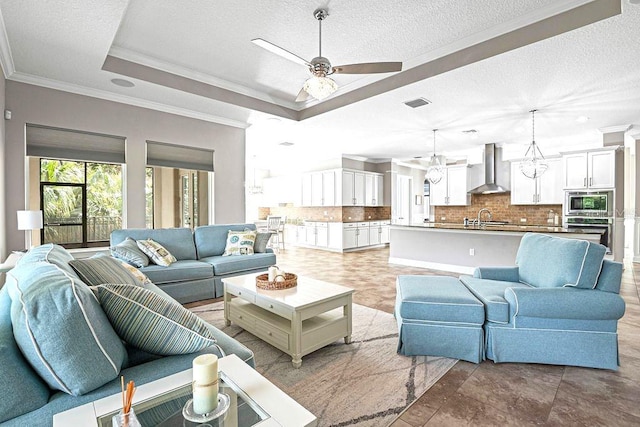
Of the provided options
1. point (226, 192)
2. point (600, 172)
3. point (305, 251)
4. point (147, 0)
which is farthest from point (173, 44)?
point (600, 172)

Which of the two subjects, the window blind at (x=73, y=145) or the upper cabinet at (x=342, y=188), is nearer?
the window blind at (x=73, y=145)

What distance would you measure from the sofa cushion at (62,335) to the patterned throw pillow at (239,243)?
3397 millimetres

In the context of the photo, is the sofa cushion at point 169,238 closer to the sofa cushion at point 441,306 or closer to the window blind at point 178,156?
the window blind at point 178,156

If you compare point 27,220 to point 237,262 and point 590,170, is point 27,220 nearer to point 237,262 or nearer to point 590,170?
point 237,262

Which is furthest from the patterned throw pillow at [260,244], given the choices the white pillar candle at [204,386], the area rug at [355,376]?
the white pillar candle at [204,386]

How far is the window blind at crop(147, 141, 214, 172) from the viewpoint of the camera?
15.8 feet

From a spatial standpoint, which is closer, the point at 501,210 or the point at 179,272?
the point at 179,272

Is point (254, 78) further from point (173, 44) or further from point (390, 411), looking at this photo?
point (390, 411)

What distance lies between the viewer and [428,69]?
361 cm

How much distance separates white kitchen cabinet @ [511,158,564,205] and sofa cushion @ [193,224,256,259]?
6.33m

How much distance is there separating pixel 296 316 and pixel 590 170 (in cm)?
684

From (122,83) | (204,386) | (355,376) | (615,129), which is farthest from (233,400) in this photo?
(615,129)

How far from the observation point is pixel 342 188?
8461 millimetres

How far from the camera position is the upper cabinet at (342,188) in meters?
8.52
